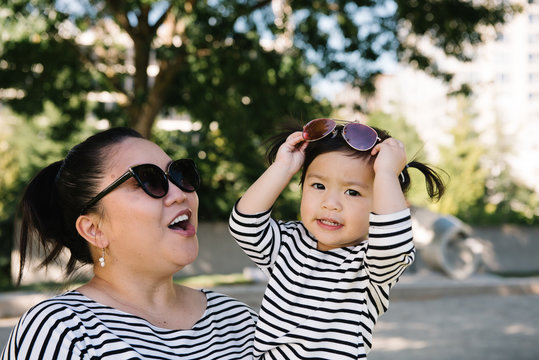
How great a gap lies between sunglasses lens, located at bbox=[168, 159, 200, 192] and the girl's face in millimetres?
418

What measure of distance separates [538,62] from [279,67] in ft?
357

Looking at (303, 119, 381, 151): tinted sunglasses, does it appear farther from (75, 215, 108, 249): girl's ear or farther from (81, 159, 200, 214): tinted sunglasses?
(75, 215, 108, 249): girl's ear

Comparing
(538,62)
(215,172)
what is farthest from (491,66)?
(215,172)

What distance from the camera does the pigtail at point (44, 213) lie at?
Answer: 2.10 meters

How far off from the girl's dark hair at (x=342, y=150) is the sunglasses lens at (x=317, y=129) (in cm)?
2

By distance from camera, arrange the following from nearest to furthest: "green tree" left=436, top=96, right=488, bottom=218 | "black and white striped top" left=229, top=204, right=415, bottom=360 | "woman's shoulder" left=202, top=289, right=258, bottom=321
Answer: "black and white striped top" left=229, top=204, right=415, bottom=360 < "woman's shoulder" left=202, top=289, right=258, bottom=321 < "green tree" left=436, top=96, right=488, bottom=218

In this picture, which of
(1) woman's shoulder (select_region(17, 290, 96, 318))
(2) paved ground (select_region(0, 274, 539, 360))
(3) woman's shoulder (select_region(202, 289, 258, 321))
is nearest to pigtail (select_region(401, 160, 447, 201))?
(3) woman's shoulder (select_region(202, 289, 258, 321))

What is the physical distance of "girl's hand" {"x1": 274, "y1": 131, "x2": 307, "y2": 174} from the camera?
2158 mm

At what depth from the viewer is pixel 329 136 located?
2156 millimetres

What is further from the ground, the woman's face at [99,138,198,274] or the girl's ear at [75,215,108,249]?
the woman's face at [99,138,198,274]

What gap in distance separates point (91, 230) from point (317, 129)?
830mm

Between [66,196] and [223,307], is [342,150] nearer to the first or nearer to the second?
[223,307]

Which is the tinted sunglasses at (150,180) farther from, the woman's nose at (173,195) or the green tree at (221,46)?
the green tree at (221,46)

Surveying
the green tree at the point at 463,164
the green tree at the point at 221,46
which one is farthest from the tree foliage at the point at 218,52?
the green tree at the point at 463,164
